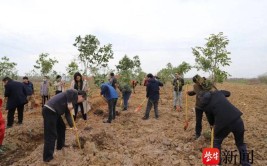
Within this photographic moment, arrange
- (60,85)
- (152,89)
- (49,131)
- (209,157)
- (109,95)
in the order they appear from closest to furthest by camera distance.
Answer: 1. (209,157)
2. (49,131)
3. (109,95)
4. (152,89)
5. (60,85)

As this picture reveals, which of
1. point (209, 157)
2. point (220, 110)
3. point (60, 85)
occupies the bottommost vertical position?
point (209, 157)

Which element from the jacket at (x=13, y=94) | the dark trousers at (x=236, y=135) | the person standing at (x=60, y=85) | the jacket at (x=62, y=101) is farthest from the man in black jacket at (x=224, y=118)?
the person standing at (x=60, y=85)

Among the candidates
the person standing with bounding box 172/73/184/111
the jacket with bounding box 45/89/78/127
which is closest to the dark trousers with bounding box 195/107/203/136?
the jacket with bounding box 45/89/78/127

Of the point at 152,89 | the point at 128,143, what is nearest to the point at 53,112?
the point at 128,143

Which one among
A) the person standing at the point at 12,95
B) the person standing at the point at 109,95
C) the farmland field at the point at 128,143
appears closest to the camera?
the farmland field at the point at 128,143

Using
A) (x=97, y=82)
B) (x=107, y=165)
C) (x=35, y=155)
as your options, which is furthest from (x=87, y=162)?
(x=97, y=82)

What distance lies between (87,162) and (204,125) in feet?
15.4

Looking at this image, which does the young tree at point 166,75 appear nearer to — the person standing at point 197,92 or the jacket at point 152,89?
the jacket at point 152,89

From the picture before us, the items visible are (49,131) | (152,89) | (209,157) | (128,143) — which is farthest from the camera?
(152,89)

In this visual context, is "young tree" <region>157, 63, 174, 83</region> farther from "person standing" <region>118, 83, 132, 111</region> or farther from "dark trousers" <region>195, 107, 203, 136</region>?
"dark trousers" <region>195, 107, 203, 136</region>

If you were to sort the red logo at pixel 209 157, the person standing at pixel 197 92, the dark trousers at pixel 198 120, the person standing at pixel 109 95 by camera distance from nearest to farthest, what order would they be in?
the red logo at pixel 209 157 < the person standing at pixel 197 92 < the dark trousers at pixel 198 120 < the person standing at pixel 109 95

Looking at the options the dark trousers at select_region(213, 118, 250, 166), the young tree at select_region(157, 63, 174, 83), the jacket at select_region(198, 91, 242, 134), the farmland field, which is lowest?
the farmland field

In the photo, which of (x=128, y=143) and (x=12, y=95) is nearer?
(x=128, y=143)

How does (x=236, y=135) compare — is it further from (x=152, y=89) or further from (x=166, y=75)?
(x=166, y=75)
